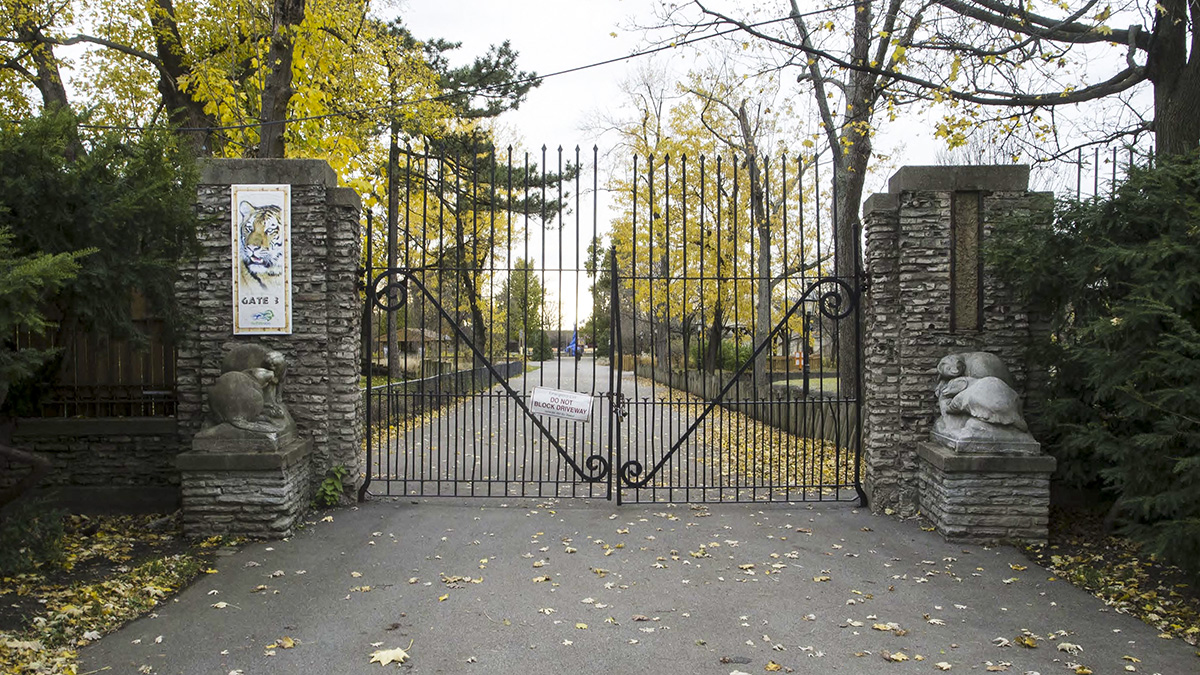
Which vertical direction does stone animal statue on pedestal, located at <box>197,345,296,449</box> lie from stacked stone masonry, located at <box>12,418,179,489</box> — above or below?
above

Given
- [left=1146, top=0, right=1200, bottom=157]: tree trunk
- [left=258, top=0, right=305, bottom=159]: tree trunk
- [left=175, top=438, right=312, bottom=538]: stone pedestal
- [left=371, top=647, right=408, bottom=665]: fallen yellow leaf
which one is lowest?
[left=371, top=647, right=408, bottom=665]: fallen yellow leaf

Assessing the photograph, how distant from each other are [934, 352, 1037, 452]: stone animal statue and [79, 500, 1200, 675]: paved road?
86 cm

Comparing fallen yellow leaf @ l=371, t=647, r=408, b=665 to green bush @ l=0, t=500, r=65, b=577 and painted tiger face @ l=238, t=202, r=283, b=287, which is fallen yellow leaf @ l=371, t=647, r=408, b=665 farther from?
painted tiger face @ l=238, t=202, r=283, b=287

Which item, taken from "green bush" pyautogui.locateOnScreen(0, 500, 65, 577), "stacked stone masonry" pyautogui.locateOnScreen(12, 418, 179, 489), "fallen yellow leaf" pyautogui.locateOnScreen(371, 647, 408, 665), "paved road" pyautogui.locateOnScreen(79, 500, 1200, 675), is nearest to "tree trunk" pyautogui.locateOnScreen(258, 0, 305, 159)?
"stacked stone masonry" pyautogui.locateOnScreen(12, 418, 179, 489)

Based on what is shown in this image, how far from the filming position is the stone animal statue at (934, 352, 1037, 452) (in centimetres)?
607

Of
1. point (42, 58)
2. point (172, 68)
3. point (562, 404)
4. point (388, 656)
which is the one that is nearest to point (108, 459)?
point (562, 404)

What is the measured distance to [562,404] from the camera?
721 cm

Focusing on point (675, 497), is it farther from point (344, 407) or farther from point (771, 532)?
point (344, 407)

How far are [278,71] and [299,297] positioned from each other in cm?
538

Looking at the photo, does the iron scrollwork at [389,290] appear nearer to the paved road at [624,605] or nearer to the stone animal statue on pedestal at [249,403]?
the stone animal statue on pedestal at [249,403]

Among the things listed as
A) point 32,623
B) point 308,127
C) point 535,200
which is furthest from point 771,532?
point 535,200

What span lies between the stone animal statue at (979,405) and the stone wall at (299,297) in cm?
535

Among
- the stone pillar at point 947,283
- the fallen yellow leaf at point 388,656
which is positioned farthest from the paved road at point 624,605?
the stone pillar at point 947,283

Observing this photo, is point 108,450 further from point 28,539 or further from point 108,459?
point 28,539
